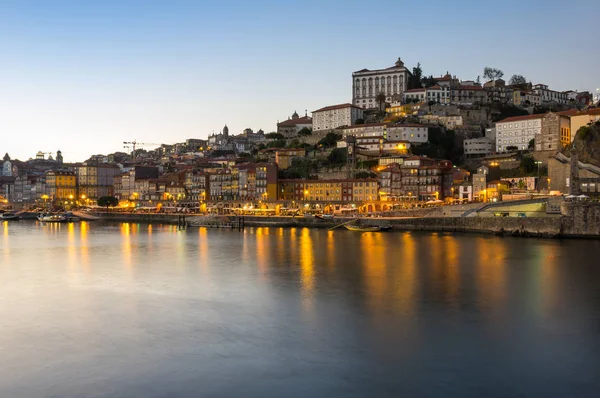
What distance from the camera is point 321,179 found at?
146ft

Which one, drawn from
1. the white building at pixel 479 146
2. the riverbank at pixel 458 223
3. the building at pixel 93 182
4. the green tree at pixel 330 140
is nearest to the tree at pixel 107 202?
the building at pixel 93 182

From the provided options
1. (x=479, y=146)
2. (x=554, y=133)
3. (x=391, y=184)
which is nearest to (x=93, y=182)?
(x=391, y=184)

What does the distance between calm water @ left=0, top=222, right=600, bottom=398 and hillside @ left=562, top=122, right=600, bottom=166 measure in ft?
38.6

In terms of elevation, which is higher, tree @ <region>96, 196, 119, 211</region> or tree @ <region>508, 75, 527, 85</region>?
tree @ <region>508, 75, 527, 85</region>

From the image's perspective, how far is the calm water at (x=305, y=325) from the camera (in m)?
7.76

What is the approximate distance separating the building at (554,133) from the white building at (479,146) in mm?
8057

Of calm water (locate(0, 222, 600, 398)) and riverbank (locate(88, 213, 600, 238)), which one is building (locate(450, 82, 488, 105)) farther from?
calm water (locate(0, 222, 600, 398))

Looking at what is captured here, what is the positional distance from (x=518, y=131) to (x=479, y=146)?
357 cm

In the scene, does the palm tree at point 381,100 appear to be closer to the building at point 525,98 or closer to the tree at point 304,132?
the tree at point 304,132

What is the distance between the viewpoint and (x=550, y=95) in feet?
189

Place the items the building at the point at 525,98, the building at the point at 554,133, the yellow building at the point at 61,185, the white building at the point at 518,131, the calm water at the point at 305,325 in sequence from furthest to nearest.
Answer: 1. the yellow building at the point at 61,185
2. the building at the point at 525,98
3. the white building at the point at 518,131
4. the building at the point at 554,133
5. the calm water at the point at 305,325

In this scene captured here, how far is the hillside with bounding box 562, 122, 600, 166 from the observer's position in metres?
30.4

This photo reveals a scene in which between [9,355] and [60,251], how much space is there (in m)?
16.0

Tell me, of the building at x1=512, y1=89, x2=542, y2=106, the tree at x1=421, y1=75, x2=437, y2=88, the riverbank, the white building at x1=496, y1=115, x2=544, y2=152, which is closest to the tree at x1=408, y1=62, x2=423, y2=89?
the tree at x1=421, y1=75, x2=437, y2=88
